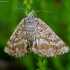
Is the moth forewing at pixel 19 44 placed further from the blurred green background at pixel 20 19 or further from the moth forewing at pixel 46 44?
the blurred green background at pixel 20 19

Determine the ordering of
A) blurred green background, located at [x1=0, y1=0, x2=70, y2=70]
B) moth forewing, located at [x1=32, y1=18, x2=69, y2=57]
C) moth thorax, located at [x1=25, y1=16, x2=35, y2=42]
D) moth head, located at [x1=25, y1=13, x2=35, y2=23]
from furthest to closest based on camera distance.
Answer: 1. blurred green background, located at [x1=0, y1=0, x2=70, y2=70]
2. moth head, located at [x1=25, y1=13, x2=35, y2=23]
3. moth thorax, located at [x1=25, y1=16, x2=35, y2=42]
4. moth forewing, located at [x1=32, y1=18, x2=69, y2=57]

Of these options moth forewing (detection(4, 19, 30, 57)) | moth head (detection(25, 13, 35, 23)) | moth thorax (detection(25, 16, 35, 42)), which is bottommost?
moth forewing (detection(4, 19, 30, 57))

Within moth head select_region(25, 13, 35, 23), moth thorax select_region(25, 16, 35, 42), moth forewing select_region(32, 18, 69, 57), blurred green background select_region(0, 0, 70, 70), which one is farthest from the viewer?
blurred green background select_region(0, 0, 70, 70)

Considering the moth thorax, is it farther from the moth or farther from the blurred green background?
the blurred green background

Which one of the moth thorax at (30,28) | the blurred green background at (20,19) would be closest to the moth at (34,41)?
the moth thorax at (30,28)

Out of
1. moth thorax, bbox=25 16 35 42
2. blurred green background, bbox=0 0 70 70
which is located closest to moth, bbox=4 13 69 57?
moth thorax, bbox=25 16 35 42
